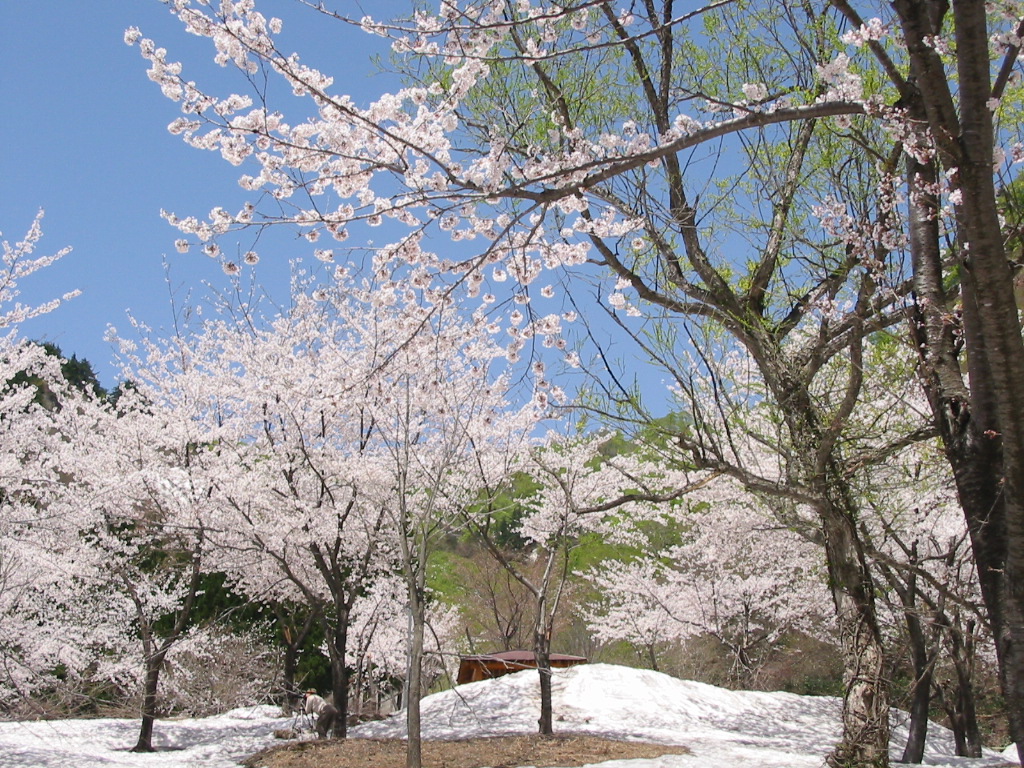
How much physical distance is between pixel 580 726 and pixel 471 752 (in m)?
3.02

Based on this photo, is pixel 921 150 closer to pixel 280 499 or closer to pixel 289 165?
pixel 289 165

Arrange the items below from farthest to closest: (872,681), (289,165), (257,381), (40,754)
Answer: (257,381) → (40,754) → (872,681) → (289,165)

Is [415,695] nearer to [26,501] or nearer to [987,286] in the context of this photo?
[987,286]

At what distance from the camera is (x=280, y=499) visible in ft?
36.5

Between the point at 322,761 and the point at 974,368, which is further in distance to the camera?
the point at 322,761

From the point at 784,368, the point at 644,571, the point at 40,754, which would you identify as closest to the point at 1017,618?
the point at 784,368

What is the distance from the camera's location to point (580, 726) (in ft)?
39.4

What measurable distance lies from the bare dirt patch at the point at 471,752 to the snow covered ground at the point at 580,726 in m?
0.70

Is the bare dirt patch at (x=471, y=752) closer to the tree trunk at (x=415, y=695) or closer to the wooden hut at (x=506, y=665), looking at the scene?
the tree trunk at (x=415, y=695)

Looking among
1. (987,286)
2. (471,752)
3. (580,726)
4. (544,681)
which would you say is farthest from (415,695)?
(987,286)

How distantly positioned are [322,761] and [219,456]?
5.13 meters

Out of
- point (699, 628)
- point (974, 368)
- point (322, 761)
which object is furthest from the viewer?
point (699, 628)

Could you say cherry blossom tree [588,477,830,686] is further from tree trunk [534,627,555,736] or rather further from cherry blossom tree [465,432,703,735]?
tree trunk [534,627,555,736]

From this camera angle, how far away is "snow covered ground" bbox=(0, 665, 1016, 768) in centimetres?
1026
